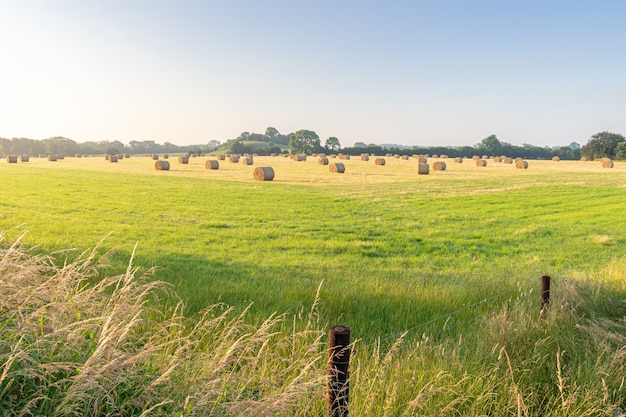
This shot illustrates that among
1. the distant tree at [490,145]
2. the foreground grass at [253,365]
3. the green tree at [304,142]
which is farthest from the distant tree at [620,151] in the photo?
the foreground grass at [253,365]

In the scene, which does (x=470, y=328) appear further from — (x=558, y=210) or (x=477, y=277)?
(x=558, y=210)

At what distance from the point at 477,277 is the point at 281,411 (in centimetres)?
735

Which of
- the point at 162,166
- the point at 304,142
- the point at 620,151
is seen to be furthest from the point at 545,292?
the point at 304,142

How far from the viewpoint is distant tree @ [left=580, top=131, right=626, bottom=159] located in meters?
107

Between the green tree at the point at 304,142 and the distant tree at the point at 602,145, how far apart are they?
72984mm

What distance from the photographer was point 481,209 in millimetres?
21469

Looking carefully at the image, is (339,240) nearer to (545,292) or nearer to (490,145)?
(545,292)

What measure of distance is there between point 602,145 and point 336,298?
413 ft

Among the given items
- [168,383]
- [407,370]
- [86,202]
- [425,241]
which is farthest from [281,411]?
[86,202]

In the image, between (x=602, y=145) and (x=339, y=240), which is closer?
(x=339, y=240)

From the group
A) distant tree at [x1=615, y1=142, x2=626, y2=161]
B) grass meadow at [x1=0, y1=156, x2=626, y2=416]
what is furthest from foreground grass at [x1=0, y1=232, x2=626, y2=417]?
→ distant tree at [x1=615, y1=142, x2=626, y2=161]

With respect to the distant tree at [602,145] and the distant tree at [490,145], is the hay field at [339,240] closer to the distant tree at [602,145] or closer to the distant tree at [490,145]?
the distant tree at [602,145]

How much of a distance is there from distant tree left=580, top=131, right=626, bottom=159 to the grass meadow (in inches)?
3959

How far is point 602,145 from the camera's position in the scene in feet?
359
